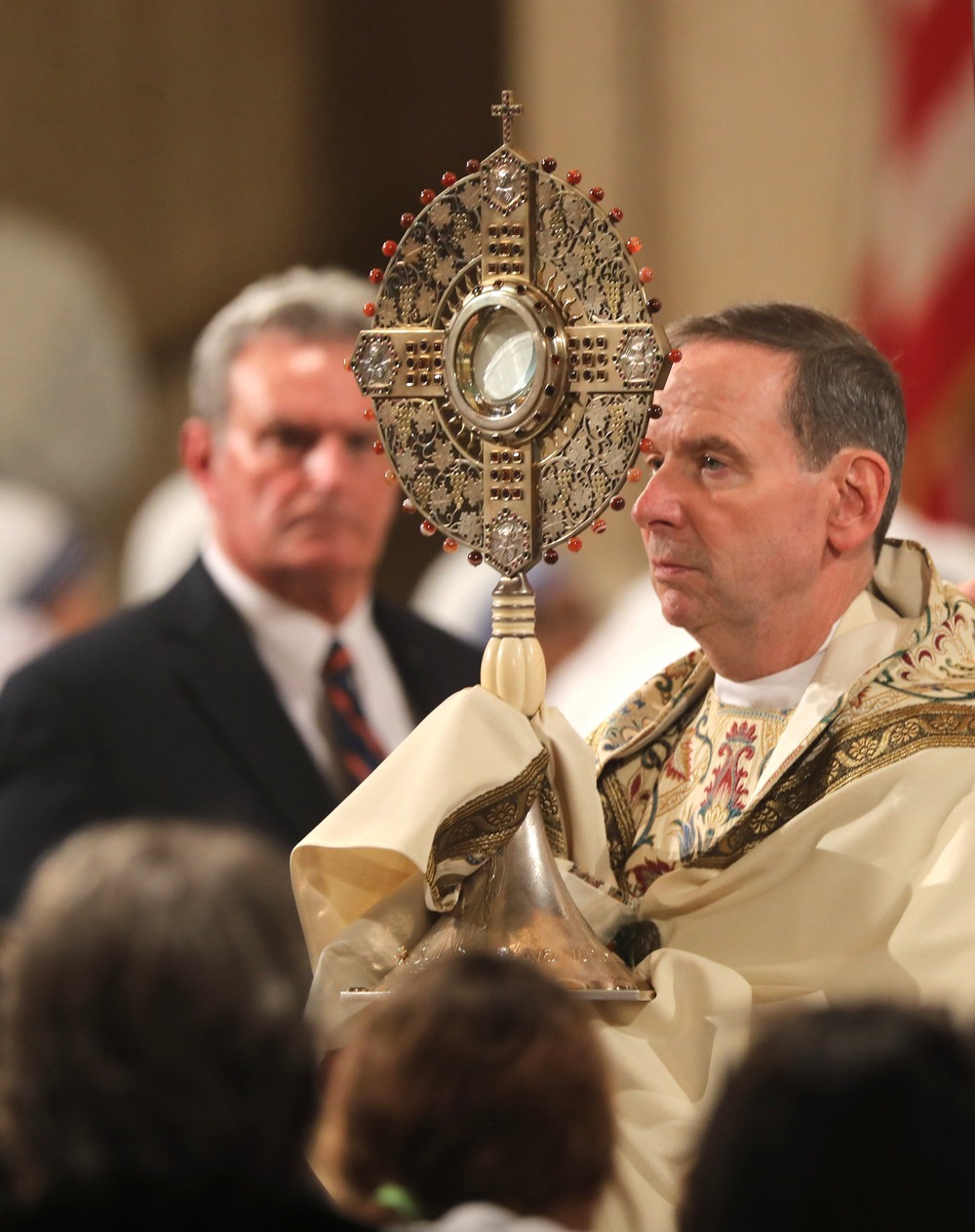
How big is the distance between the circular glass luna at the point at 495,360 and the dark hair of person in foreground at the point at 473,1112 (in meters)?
0.99

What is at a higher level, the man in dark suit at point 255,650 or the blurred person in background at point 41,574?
the man in dark suit at point 255,650

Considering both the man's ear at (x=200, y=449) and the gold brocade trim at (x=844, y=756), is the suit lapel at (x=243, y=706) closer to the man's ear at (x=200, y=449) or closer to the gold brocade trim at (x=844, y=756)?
the man's ear at (x=200, y=449)

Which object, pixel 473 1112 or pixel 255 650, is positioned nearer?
pixel 473 1112

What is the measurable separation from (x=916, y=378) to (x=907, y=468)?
1.13 feet

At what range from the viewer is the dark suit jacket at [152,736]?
14.8 ft

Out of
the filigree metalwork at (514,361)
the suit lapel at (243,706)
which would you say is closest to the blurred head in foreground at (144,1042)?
the filigree metalwork at (514,361)

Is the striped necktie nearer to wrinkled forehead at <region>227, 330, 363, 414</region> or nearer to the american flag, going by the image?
wrinkled forehead at <region>227, 330, 363, 414</region>

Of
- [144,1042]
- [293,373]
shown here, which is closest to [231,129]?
[293,373]

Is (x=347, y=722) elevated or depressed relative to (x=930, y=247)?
depressed

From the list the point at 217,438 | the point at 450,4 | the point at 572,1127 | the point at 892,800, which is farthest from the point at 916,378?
the point at 572,1127

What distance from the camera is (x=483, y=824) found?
269 cm

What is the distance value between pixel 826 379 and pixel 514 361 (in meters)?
0.44

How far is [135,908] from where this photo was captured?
169 cm

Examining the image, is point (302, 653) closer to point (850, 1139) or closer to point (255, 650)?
point (255, 650)
